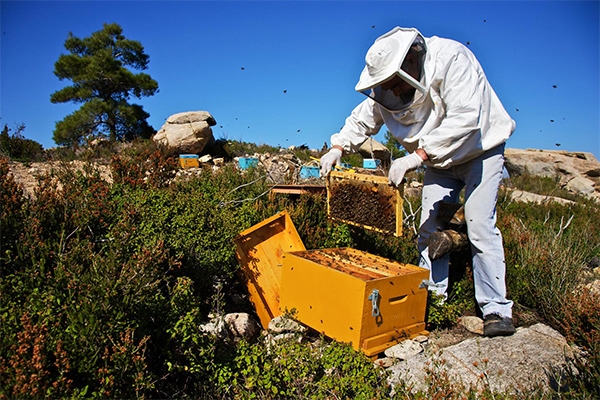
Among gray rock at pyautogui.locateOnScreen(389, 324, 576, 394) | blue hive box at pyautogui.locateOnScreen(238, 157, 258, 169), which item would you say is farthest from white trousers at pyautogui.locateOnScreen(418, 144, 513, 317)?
blue hive box at pyautogui.locateOnScreen(238, 157, 258, 169)

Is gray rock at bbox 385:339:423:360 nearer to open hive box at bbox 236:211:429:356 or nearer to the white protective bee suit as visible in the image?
open hive box at bbox 236:211:429:356

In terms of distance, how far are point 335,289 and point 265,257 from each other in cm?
117

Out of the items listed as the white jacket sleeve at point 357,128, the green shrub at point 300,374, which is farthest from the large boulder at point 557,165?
the green shrub at point 300,374

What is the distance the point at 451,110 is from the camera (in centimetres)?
324

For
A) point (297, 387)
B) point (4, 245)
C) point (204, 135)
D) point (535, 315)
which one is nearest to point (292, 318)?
point (297, 387)

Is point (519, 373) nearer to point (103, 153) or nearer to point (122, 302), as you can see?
point (122, 302)

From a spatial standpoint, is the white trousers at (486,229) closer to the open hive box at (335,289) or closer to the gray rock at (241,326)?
the open hive box at (335,289)

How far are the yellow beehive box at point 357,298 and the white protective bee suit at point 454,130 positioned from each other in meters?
0.35

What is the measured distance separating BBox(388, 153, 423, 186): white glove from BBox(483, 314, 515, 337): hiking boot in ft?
5.00

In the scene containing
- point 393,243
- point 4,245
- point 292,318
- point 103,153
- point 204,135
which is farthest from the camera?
point 204,135

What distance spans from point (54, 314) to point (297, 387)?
59.8 inches

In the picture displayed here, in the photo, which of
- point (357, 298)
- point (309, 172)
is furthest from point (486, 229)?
point (309, 172)

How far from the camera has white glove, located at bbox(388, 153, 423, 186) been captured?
3.13 meters

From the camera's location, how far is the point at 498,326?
3342 mm
